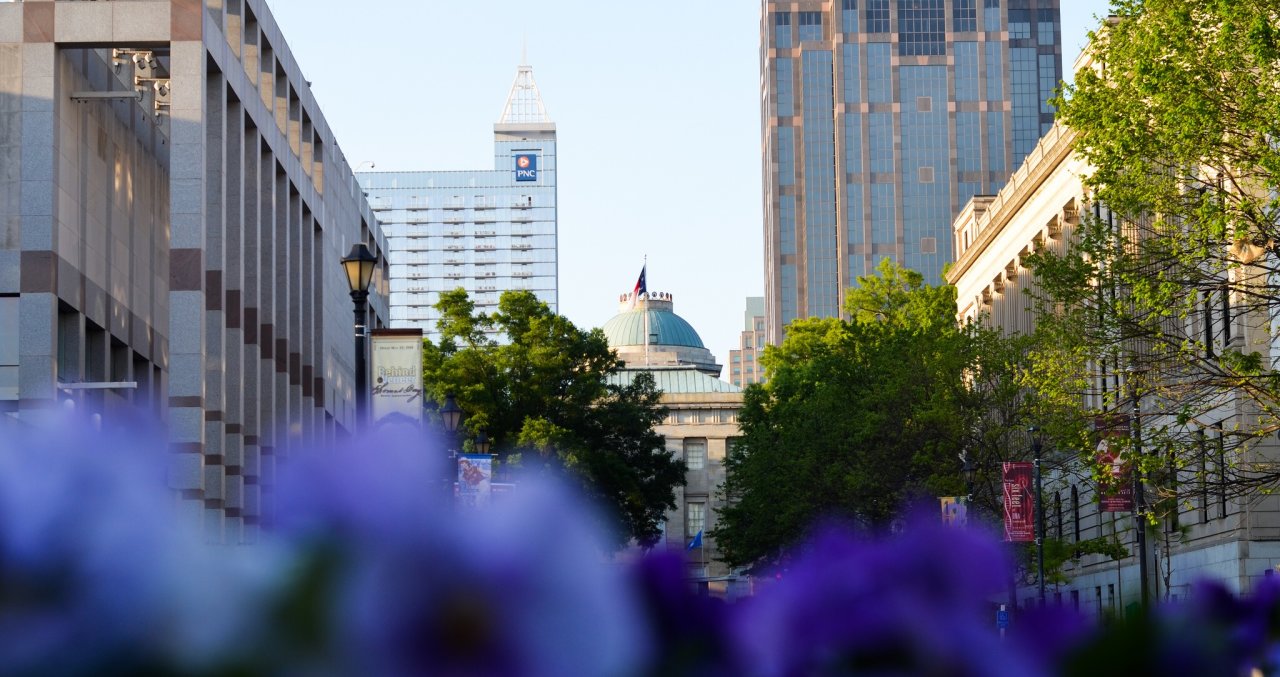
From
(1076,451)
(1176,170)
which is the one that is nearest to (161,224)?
(1076,451)

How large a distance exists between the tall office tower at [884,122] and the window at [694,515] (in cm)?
2772

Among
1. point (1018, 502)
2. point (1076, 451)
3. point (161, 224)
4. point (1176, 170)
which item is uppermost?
point (161, 224)

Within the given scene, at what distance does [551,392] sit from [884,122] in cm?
10410

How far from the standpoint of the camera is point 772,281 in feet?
545

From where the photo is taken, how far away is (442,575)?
→ 0.90m

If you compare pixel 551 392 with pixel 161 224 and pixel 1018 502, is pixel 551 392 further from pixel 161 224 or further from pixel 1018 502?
pixel 1018 502

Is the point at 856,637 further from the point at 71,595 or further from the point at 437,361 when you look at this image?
the point at 437,361

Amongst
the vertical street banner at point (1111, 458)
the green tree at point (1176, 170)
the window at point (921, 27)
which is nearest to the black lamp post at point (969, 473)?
the vertical street banner at point (1111, 458)

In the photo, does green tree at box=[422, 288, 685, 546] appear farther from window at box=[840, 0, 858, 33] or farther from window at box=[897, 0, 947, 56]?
window at box=[840, 0, 858, 33]

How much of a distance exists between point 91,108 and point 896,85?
128 meters

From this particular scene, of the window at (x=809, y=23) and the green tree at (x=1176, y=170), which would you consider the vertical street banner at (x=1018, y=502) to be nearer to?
the green tree at (x=1176, y=170)

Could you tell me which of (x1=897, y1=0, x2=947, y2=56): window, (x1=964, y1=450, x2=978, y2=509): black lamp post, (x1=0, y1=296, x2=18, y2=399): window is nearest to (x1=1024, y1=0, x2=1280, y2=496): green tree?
(x1=964, y1=450, x2=978, y2=509): black lamp post

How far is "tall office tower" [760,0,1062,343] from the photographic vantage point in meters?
159

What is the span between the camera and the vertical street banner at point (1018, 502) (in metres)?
42.1
